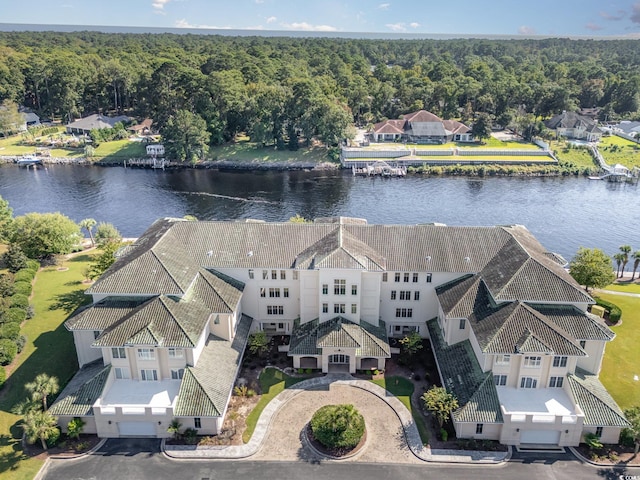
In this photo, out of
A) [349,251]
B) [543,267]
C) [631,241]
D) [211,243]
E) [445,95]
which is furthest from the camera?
[445,95]

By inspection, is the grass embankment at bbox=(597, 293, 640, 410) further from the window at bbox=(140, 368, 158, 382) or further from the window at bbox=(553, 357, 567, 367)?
the window at bbox=(140, 368, 158, 382)

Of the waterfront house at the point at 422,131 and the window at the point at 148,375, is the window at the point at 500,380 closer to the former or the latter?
the window at the point at 148,375

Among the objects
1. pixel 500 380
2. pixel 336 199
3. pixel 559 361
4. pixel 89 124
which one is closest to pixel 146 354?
pixel 500 380

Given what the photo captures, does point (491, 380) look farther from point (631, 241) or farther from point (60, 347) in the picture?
point (631, 241)

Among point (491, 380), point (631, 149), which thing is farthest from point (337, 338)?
point (631, 149)

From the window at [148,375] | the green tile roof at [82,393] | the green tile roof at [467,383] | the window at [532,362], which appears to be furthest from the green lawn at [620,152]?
the green tile roof at [82,393]

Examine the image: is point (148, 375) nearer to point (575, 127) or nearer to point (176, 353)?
point (176, 353)
